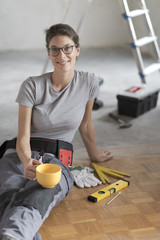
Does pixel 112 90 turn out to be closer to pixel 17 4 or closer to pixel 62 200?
pixel 62 200

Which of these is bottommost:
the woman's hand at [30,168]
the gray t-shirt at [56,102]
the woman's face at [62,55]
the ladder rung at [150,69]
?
the woman's hand at [30,168]

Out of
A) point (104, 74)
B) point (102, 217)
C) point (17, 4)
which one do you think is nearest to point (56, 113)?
point (102, 217)

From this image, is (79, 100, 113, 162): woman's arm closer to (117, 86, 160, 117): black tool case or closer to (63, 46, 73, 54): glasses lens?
(63, 46, 73, 54): glasses lens

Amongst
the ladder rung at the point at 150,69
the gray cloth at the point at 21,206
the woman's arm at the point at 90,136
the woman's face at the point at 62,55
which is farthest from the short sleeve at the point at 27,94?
the ladder rung at the point at 150,69

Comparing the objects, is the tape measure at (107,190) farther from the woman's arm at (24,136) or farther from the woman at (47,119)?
the woman's arm at (24,136)

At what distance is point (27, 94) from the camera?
2285mm

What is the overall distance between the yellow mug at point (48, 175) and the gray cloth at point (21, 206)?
0.35 feet

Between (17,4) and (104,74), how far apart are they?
2.50 metres

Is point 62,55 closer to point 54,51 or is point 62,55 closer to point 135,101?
point 54,51

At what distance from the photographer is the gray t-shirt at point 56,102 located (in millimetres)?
2305

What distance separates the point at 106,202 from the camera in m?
2.36

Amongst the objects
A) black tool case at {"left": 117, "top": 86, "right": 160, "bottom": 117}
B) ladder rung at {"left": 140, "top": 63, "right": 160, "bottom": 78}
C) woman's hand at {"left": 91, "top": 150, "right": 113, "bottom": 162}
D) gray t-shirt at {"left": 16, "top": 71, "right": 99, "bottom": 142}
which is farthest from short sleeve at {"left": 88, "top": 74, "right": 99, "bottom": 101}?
ladder rung at {"left": 140, "top": 63, "right": 160, "bottom": 78}

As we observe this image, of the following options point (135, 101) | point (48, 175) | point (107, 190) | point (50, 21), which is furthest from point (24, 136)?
point (50, 21)

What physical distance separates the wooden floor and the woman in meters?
0.11
